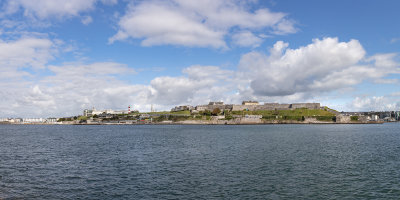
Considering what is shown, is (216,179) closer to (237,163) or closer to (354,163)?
(237,163)

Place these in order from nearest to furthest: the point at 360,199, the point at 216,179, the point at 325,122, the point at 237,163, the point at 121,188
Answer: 1. the point at 360,199
2. the point at 121,188
3. the point at 216,179
4. the point at 237,163
5. the point at 325,122

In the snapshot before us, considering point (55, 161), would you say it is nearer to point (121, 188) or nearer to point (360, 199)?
point (121, 188)

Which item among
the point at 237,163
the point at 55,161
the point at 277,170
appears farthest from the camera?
the point at 55,161

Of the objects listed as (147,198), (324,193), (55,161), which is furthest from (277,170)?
(55,161)

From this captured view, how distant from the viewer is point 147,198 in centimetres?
1986

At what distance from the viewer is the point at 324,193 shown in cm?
2070

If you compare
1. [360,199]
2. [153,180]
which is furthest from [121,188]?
[360,199]

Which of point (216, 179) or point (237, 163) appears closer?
point (216, 179)

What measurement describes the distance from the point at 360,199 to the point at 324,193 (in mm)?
2222

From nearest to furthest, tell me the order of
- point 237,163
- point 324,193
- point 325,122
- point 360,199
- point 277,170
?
point 360,199, point 324,193, point 277,170, point 237,163, point 325,122

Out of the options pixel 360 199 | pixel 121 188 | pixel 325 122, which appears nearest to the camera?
pixel 360 199

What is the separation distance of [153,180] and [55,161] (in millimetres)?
17450

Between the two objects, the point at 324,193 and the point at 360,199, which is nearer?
the point at 360,199

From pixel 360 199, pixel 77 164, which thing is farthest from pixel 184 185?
pixel 77 164
